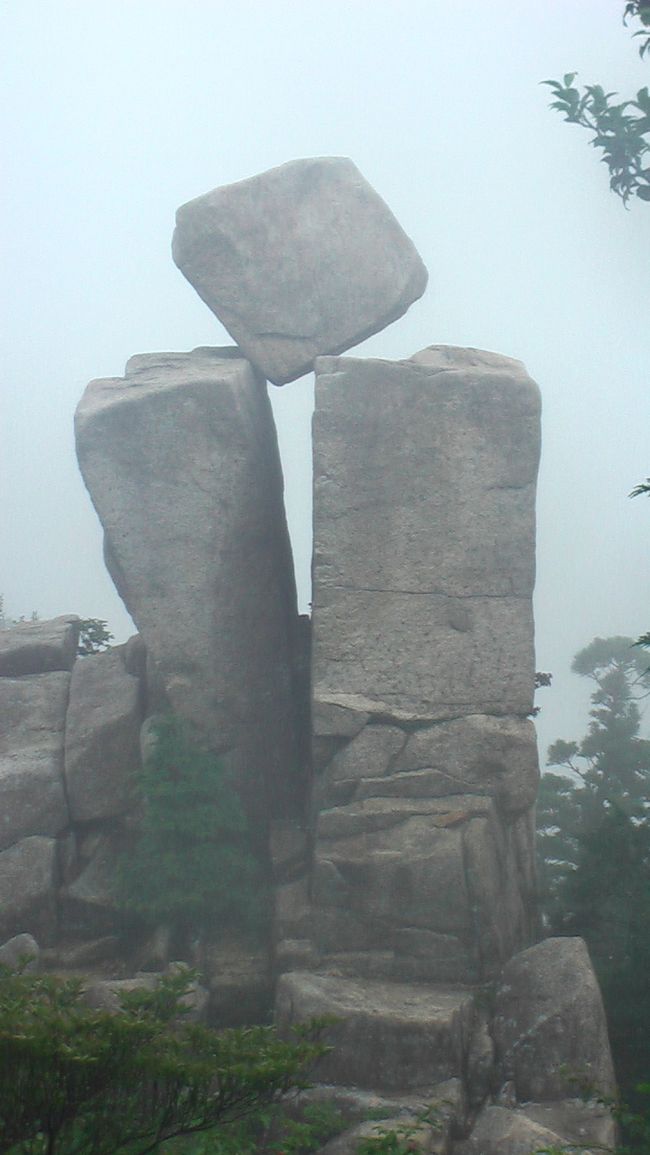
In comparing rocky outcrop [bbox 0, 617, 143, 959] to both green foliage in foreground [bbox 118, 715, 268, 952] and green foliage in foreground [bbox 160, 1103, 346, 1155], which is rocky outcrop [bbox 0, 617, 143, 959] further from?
green foliage in foreground [bbox 160, 1103, 346, 1155]

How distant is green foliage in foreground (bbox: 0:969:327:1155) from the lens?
3.81 meters

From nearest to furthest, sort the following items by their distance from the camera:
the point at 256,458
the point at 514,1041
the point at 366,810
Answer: the point at 514,1041, the point at 366,810, the point at 256,458

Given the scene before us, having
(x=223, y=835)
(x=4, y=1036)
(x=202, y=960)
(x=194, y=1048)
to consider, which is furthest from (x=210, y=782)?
(x=4, y=1036)

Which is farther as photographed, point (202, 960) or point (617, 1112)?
point (202, 960)

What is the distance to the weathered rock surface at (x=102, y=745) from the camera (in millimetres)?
10258

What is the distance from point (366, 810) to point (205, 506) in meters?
2.76

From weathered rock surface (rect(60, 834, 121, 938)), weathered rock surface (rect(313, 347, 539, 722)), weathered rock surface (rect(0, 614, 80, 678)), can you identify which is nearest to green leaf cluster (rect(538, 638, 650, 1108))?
weathered rock surface (rect(313, 347, 539, 722))

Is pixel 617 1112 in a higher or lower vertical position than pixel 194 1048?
lower

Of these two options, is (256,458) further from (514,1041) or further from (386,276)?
(514,1041)

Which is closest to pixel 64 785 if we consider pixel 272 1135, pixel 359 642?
pixel 359 642

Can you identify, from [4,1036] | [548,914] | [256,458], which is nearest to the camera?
[4,1036]

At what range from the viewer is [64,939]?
9.73 meters

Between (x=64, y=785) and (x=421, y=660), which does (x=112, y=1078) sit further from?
(x=64, y=785)

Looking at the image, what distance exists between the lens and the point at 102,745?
34.2ft
